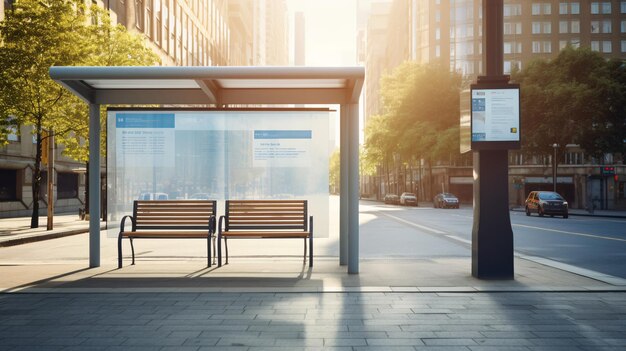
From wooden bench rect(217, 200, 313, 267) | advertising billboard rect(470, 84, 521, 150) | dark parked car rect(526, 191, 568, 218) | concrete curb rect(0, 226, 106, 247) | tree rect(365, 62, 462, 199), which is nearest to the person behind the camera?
advertising billboard rect(470, 84, 521, 150)

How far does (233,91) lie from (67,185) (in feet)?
97.3

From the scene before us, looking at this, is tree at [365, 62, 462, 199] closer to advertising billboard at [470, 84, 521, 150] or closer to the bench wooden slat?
the bench wooden slat

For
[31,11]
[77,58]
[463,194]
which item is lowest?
[463,194]

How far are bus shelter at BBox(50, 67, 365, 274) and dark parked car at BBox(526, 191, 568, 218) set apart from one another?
24.1 metres

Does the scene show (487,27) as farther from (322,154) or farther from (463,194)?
(463,194)

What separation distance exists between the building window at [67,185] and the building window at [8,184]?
5.69m

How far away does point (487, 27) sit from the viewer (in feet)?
24.9

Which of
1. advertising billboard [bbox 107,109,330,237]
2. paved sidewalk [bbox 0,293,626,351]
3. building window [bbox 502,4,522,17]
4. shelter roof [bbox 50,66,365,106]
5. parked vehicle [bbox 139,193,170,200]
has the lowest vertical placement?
paved sidewalk [bbox 0,293,626,351]

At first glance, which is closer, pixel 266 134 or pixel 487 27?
pixel 487 27

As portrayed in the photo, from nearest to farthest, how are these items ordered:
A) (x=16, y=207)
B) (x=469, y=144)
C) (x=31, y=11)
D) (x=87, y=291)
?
1. (x=87, y=291)
2. (x=469, y=144)
3. (x=31, y=11)
4. (x=16, y=207)

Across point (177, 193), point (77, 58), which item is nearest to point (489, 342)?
point (177, 193)

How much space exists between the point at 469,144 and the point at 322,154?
2665 mm

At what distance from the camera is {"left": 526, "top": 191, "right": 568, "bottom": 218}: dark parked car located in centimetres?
2991

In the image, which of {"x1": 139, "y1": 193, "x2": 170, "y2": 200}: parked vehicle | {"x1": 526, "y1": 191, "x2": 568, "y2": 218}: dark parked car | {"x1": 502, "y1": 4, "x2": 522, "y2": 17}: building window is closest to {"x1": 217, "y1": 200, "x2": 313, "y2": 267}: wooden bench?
{"x1": 139, "y1": 193, "x2": 170, "y2": 200}: parked vehicle
